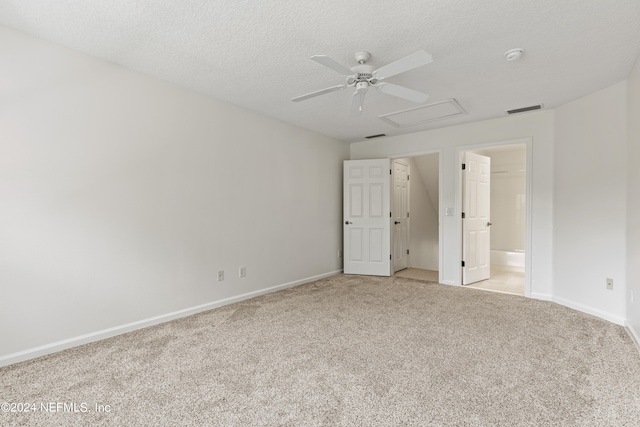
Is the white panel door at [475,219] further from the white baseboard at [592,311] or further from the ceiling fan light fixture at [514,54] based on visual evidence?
the ceiling fan light fixture at [514,54]

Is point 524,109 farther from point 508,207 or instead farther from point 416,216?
point 508,207

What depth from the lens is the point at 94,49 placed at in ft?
8.05

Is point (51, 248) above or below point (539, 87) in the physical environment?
below

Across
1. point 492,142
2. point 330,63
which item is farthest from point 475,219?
point 330,63

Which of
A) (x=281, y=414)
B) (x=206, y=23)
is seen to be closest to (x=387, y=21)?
(x=206, y=23)

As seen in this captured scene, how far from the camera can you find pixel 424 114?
3928mm

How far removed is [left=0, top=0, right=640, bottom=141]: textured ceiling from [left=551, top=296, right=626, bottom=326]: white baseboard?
2270 mm

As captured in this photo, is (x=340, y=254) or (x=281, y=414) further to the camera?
(x=340, y=254)

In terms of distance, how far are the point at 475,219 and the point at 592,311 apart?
1820mm

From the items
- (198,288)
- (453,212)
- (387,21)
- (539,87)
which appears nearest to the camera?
(387,21)

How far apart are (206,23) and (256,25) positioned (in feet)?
1.12

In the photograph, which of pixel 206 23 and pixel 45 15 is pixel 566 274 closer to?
pixel 206 23

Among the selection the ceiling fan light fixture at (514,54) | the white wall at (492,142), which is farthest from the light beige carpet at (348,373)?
the ceiling fan light fixture at (514,54)

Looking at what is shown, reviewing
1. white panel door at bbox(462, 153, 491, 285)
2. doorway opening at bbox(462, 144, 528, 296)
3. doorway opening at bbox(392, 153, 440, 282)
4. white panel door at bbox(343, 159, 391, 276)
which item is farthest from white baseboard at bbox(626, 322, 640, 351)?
doorway opening at bbox(462, 144, 528, 296)
